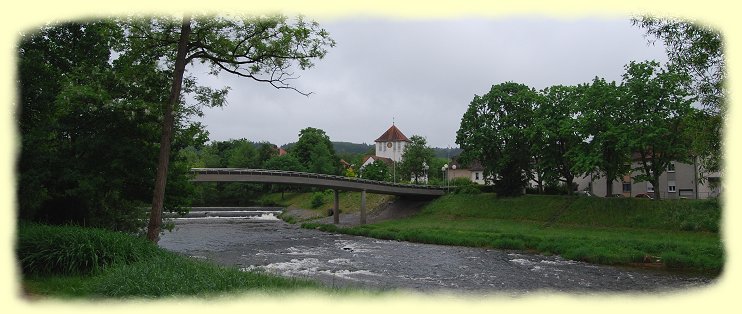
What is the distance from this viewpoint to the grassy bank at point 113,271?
11164mm

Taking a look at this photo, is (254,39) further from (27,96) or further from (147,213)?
(147,213)

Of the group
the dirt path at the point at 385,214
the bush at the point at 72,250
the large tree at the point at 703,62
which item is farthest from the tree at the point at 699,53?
the dirt path at the point at 385,214

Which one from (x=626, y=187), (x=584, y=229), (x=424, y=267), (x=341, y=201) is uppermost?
(x=626, y=187)

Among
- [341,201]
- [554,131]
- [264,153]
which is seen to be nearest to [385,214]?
[341,201]

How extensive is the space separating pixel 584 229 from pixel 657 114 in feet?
33.3

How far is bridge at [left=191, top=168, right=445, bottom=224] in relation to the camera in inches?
1849

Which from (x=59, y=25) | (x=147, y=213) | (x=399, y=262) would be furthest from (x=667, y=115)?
(x=59, y=25)

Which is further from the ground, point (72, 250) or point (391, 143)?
point (391, 143)

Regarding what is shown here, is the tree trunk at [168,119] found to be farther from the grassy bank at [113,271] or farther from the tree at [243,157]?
the tree at [243,157]

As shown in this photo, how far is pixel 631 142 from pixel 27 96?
37.6m

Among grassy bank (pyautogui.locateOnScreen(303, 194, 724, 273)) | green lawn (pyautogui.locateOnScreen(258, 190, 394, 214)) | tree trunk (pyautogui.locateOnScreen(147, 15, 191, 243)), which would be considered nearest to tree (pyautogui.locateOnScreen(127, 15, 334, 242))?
tree trunk (pyautogui.locateOnScreen(147, 15, 191, 243))

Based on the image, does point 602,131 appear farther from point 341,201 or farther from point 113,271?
point 113,271

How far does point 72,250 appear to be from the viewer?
14750 mm

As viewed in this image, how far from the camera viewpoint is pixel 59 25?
75.2ft
